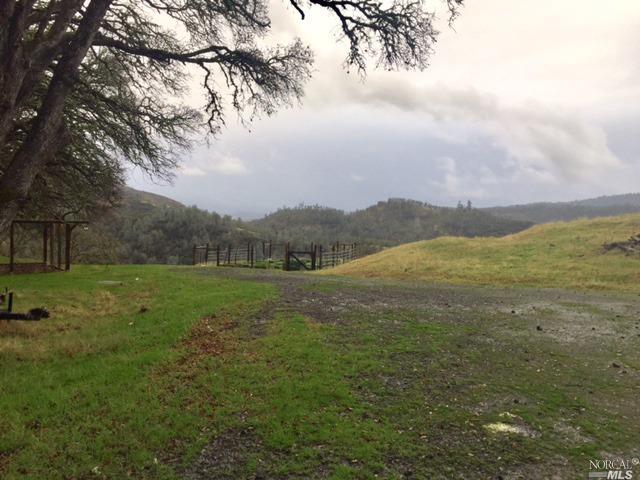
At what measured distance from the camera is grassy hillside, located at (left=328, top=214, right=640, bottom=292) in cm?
2209

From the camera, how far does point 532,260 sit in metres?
26.9

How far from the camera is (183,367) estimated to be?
7.47m

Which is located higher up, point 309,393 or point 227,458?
point 309,393

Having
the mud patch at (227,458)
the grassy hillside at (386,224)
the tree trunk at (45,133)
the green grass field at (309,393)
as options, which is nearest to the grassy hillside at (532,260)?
the green grass field at (309,393)

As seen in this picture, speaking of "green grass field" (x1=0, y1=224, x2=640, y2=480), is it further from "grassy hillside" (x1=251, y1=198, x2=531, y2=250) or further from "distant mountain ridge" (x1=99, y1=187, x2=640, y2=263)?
"grassy hillside" (x1=251, y1=198, x2=531, y2=250)

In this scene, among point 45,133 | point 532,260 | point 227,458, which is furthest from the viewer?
point 532,260

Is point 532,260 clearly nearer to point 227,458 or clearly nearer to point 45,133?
point 227,458

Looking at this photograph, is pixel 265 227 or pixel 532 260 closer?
pixel 532 260

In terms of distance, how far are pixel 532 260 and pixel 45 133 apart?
26798 millimetres

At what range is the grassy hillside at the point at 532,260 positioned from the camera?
2209 cm

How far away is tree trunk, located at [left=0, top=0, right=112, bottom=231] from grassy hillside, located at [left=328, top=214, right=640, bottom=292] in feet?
65.3

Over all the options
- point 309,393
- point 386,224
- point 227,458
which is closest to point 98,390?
point 227,458

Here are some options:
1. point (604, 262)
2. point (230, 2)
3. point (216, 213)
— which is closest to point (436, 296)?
point (230, 2)

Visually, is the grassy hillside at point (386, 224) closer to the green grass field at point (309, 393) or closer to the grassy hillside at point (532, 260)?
the grassy hillside at point (532, 260)
